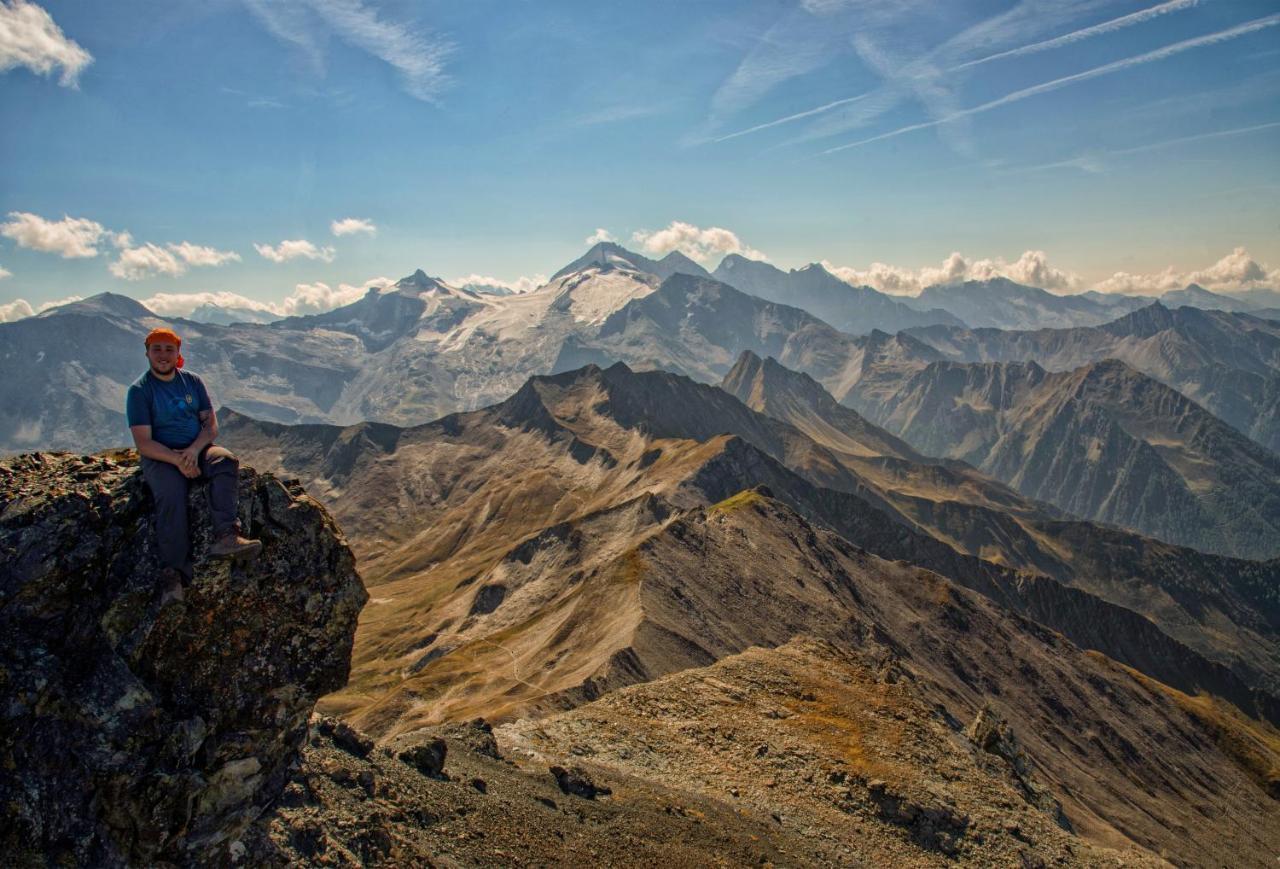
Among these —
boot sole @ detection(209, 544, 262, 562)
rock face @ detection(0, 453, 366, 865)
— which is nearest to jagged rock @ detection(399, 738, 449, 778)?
rock face @ detection(0, 453, 366, 865)

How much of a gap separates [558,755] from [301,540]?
85.5 feet

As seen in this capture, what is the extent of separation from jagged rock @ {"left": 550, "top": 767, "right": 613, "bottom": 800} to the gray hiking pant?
22.7 m

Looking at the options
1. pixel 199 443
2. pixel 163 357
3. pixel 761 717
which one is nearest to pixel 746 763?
pixel 761 717

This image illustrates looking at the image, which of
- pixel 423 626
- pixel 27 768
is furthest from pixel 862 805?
pixel 423 626

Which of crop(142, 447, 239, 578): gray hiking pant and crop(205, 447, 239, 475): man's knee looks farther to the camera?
crop(205, 447, 239, 475): man's knee

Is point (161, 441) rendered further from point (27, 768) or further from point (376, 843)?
point (376, 843)

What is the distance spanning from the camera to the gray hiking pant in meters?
15.2

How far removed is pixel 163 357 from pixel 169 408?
109cm

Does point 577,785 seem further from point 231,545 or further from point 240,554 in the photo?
point 231,545

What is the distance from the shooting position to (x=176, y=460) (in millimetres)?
15086

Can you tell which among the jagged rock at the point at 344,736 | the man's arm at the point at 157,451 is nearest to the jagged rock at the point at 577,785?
the jagged rock at the point at 344,736

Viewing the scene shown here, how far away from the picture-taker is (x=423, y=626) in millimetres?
162125

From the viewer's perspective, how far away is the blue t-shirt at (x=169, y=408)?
15.2m

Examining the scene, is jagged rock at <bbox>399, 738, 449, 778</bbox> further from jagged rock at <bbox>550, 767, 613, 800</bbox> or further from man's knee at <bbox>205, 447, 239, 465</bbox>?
man's knee at <bbox>205, 447, 239, 465</bbox>
